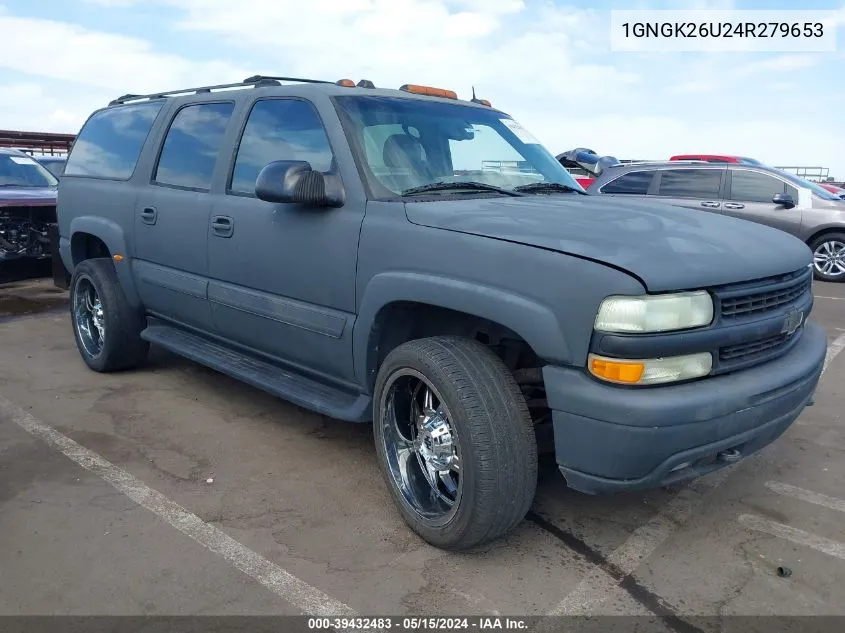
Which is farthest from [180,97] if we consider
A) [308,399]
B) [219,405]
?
[308,399]

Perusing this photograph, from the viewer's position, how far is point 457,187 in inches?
128

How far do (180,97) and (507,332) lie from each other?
2961 millimetres

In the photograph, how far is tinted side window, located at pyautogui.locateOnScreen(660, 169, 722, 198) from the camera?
9734 millimetres

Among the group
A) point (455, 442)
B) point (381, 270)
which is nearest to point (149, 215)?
point (381, 270)

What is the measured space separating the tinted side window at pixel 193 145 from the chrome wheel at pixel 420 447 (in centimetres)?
185

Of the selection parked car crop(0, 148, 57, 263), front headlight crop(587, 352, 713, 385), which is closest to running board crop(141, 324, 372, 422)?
front headlight crop(587, 352, 713, 385)

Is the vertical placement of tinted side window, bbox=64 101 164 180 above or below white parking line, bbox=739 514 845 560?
above

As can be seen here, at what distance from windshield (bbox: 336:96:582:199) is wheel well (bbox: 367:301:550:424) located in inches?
21.0

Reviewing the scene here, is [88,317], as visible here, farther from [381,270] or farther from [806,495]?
[806,495]

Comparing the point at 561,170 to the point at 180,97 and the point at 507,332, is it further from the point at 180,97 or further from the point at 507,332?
the point at 180,97

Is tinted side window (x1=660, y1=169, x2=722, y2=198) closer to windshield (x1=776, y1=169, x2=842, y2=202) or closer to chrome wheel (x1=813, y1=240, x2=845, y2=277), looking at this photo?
windshield (x1=776, y1=169, x2=842, y2=202)

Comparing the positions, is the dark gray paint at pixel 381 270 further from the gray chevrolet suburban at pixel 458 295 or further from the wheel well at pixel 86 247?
the wheel well at pixel 86 247

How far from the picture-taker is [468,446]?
255cm

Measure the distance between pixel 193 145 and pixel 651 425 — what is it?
320 centimetres
